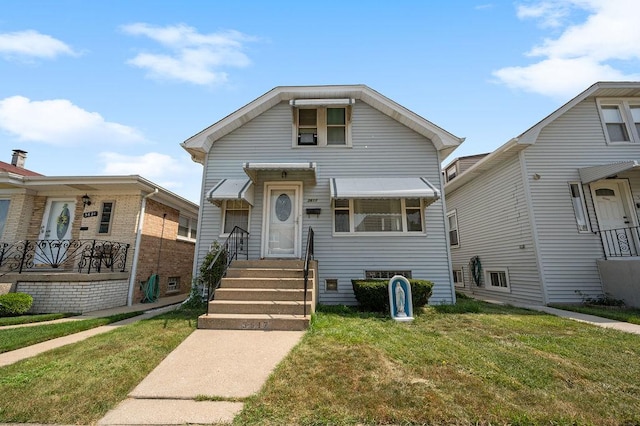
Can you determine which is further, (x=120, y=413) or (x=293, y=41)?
(x=293, y=41)

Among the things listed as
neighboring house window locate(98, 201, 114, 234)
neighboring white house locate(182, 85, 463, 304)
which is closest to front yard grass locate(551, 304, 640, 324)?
neighboring white house locate(182, 85, 463, 304)

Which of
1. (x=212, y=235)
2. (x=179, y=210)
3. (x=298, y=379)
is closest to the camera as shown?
(x=298, y=379)

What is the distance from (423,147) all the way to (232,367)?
876 cm

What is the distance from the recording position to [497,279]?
11148 millimetres

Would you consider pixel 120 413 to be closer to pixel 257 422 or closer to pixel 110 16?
pixel 257 422

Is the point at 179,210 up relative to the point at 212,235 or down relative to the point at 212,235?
up

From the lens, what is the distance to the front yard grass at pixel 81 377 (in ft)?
9.03

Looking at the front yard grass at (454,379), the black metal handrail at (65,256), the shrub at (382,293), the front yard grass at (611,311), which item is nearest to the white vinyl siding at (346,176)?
the shrub at (382,293)

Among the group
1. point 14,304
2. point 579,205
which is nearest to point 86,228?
point 14,304

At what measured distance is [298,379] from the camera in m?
3.38

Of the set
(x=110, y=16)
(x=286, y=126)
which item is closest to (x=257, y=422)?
(x=286, y=126)

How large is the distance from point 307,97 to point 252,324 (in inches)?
308

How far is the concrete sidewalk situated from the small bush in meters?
5.99

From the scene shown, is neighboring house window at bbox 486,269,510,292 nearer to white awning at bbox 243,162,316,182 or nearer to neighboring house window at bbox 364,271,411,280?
neighboring house window at bbox 364,271,411,280
